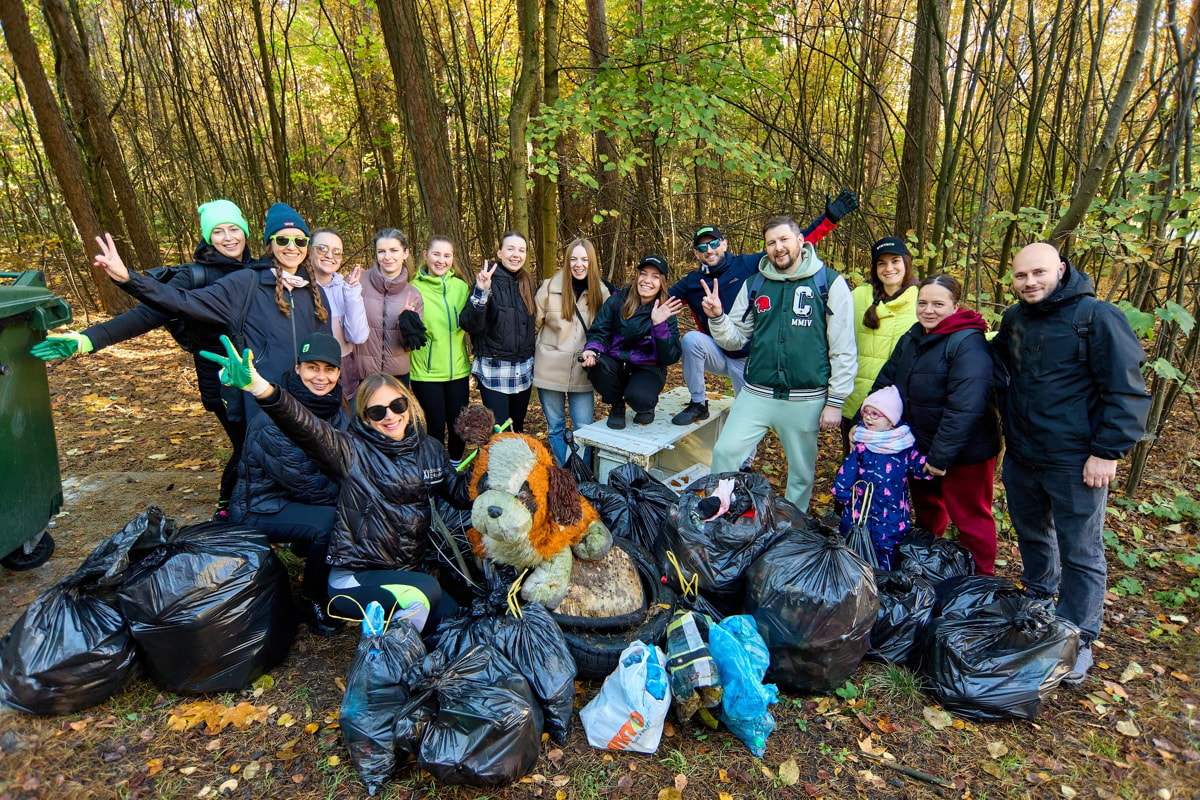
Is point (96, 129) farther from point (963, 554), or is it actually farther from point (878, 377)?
point (963, 554)

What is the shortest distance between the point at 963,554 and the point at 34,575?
4.96 meters

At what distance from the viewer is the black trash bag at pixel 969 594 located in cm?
286

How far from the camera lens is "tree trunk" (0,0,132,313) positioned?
7.53m

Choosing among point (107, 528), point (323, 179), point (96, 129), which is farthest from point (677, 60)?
point (96, 129)

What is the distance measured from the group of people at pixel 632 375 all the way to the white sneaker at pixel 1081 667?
0.04 feet

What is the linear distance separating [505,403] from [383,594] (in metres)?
1.85

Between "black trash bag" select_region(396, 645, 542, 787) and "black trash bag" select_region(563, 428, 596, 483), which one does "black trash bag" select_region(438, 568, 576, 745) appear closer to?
"black trash bag" select_region(396, 645, 542, 787)

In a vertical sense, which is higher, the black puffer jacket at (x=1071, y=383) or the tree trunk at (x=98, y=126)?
the tree trunk at (x=98, y=126)

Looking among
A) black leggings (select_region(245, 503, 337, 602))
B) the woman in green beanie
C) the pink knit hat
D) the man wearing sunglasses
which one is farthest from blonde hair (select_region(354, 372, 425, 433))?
the pink knit hat

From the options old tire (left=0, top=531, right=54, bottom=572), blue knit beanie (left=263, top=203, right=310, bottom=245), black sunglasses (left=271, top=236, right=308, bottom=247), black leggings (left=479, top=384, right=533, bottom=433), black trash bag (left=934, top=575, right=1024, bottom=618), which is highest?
blue knit beanie (left=263, top=203, right=310, bottom=245)

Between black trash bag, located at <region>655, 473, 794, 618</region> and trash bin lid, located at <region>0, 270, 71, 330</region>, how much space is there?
3288 millimetres

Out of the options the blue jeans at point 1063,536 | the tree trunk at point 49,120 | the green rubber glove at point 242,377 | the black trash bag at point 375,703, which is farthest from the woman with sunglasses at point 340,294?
the tree trunk at point 49,120

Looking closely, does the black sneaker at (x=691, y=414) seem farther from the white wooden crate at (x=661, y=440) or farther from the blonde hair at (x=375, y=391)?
the blonde hair at (x=375, y=391)

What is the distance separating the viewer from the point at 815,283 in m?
3.57
